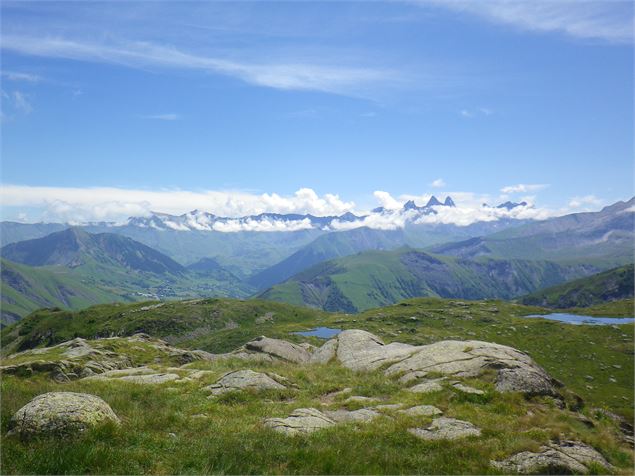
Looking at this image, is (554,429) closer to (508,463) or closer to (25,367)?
(508,463)

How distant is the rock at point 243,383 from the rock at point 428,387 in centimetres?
854

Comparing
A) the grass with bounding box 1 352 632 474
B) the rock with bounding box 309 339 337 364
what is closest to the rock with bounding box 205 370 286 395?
the grass with bounding box 1 352 632 474

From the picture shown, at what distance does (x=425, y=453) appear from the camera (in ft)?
A: 53.1

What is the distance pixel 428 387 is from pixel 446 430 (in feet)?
24.1

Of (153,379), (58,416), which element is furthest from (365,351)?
(58,416)

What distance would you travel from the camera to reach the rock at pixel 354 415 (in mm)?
20109

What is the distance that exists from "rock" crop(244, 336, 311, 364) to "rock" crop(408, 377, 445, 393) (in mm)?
22387

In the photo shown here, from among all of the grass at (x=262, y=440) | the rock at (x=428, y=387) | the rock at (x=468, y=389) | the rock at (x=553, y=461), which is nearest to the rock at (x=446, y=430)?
the grass at (x=262, y=440)

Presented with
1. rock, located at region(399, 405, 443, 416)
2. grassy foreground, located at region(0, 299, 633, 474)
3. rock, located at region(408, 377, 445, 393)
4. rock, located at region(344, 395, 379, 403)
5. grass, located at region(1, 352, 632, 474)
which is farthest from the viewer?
rock, located at region(408, 377, 445, 393)

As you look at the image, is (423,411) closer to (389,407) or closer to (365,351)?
(389,407)

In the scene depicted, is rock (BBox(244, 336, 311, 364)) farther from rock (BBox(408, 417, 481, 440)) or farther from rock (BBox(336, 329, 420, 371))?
rock (BBox(408, 417, 481, 440))

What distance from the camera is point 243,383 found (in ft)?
82.7

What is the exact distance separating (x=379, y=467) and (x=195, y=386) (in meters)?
15.8

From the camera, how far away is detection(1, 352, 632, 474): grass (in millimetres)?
13688
